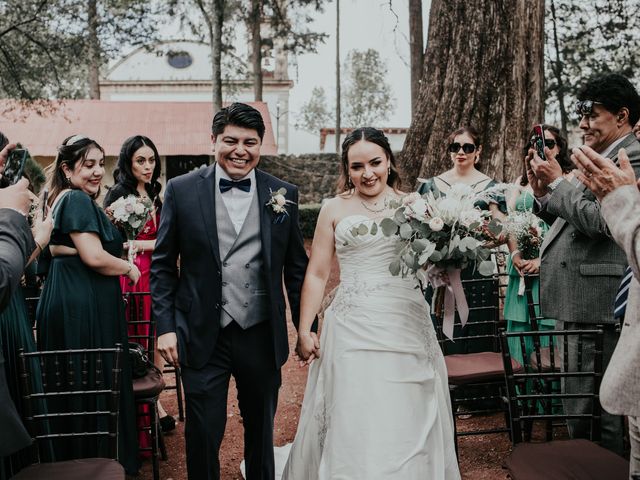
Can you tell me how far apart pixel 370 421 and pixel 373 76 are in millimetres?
60857

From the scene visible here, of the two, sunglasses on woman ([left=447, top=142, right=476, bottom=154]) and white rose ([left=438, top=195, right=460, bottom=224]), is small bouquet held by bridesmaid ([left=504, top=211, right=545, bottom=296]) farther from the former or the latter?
white rose ([left=438, top=195, right=460, bottom=224])

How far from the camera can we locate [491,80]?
7.31 metres

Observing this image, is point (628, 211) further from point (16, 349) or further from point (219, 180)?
point (16, 349)

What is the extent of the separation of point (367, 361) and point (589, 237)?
154 cm

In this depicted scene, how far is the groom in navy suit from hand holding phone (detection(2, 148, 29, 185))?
937 millimetres

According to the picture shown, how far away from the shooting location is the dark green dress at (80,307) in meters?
4.16

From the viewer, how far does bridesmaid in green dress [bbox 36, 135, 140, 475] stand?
13.6 ft

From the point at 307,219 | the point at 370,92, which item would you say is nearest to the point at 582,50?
the point at 307,219

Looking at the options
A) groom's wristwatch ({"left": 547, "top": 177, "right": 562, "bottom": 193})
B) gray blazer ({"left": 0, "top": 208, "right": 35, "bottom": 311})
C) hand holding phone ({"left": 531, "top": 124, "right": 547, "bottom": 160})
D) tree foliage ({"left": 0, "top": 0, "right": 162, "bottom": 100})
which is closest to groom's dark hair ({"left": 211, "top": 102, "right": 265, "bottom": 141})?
gray blazer ({"left": 0, "top": 208, "right": 35, "bottom": 311})

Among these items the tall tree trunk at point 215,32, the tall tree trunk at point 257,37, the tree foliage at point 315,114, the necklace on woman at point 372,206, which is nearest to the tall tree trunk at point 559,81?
the tall tree trunk at point 257,37

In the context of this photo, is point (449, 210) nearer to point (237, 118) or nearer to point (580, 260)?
point (580, 260)

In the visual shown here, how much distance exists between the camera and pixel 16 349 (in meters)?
3.51

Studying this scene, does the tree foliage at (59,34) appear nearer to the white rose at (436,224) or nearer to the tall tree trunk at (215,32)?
the tall tree trunk at (215,32)

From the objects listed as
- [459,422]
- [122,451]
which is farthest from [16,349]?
[459,422]
